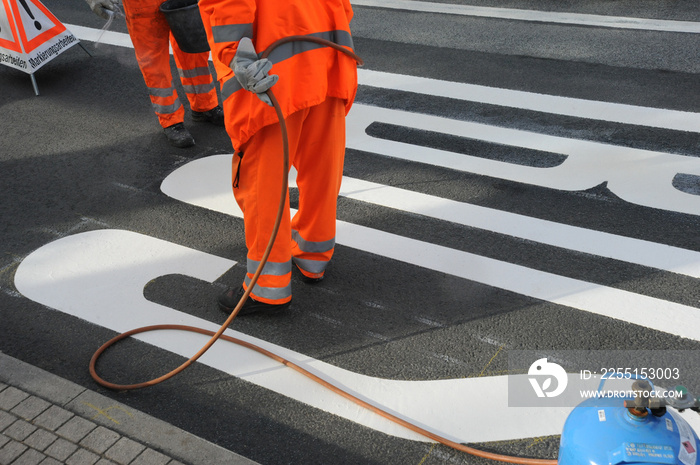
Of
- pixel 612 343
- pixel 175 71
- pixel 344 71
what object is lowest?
pixel 612 343

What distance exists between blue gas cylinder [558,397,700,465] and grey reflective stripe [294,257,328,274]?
2079 mm

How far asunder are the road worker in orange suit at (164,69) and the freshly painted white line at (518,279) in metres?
0.97

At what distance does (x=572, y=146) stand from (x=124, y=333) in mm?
3525

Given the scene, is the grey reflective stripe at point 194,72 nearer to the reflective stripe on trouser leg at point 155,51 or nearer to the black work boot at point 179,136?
the reflective stripe on trouser leg at point 155,51

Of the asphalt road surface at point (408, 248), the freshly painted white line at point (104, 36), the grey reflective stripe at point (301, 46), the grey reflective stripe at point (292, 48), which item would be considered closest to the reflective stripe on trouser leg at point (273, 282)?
the asphalt road surface at point (408, 248)

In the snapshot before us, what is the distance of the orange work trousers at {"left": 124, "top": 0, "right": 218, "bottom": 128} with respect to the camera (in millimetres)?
5441

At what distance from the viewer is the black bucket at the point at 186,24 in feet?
17.2

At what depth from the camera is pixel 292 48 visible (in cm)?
332

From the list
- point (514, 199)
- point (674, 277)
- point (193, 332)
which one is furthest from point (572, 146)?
point (193, 332)

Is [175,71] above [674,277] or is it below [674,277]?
above

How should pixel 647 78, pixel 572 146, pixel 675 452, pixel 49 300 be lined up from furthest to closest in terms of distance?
pixel 647 78 → pixel 572 146 → pixel 49 300 → pixel 675 452

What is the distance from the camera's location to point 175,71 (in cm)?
716

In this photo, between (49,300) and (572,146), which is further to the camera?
(572,146)

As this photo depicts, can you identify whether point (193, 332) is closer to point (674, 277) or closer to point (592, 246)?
point (592, 246)
